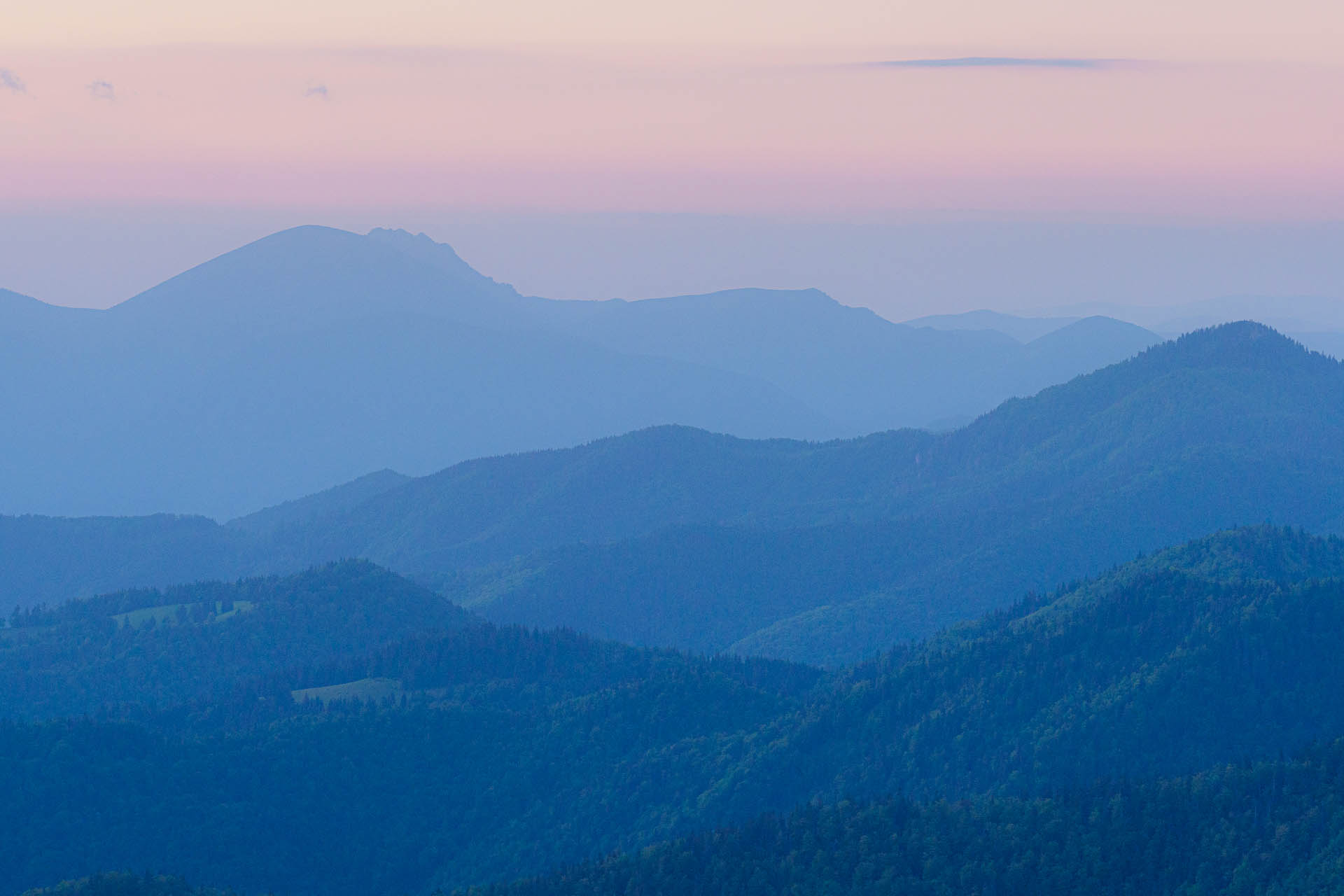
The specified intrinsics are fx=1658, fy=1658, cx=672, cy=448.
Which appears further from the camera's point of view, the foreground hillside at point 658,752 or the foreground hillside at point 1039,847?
the foreground hillside at point 658,752

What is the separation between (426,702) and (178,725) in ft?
94.9

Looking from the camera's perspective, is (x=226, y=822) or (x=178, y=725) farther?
(x=178, y=725)

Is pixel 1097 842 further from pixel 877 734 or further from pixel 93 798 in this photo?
pixel 93 798

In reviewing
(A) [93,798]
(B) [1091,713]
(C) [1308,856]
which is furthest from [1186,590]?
(A) [93,798]

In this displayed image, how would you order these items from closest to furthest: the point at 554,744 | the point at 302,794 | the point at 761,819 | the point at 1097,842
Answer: the point at 1097,842 < the point at 761,819 < the point at 302,794 < the point at 554,744

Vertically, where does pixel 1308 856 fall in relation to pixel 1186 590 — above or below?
below

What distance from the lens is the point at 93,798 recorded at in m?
160

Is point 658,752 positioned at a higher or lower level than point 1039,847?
higher

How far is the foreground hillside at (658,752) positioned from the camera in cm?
15512

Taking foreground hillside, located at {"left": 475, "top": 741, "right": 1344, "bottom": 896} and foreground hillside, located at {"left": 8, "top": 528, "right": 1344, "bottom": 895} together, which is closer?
foreground hillside, located at {"left": 475, "top": 741, "right": 1344, "bottom": 896}

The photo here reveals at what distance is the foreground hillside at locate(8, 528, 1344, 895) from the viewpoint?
155 m

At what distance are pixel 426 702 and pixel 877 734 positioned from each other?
54.0 meters

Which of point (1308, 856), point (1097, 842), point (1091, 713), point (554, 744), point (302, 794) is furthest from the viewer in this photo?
point (554, 744)

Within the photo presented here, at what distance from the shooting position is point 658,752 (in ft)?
582
